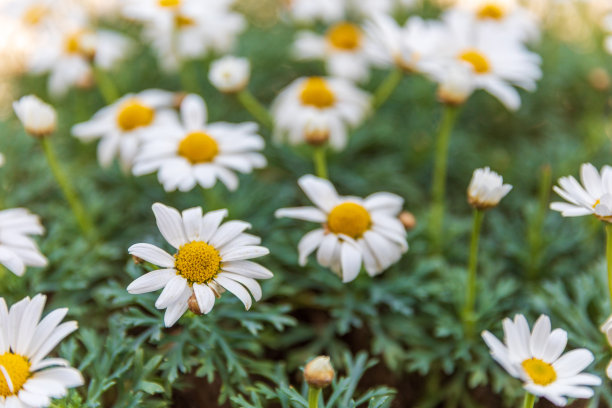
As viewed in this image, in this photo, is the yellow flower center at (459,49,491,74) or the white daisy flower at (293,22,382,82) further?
the white daisy flower at (293,22,382,82)

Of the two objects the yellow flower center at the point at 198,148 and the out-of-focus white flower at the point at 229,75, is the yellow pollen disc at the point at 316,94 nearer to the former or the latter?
the out-of-focus white flower at the point at 229,75

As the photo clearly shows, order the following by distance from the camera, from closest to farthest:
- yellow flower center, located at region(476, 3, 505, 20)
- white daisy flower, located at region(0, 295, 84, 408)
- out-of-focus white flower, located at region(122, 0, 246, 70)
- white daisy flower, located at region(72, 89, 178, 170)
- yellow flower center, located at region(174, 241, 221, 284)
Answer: white daisy flower, located at region(0, 295, 84, 408) → yellow flower center, located at region(174, 241, 221, 284) → white daisy flower, located at region(72, 89, 178, 170) → out-of-focus white flower, located at region(122, 0, 246, 70) → yellow flower center, located at region(476, 3, 505, 20)

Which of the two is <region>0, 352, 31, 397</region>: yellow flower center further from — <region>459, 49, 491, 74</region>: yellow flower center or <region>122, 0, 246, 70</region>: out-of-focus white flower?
<region>459, 49, 491, 74</region>: yellow flower center

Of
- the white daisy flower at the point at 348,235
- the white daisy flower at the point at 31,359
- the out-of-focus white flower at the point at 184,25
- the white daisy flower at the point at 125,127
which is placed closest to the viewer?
the white daisy flower at the point at 31,359

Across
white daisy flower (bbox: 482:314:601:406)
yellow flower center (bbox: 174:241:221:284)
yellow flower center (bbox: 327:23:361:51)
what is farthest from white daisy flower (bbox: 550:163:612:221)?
yellow flower center (bbox: 327:23:361:51)

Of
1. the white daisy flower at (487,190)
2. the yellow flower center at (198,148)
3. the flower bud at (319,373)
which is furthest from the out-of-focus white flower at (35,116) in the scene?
the white daisy flower at (487,190)

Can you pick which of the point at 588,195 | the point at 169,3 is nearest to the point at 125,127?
the point at 169,3

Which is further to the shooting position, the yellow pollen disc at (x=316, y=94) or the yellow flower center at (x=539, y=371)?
the yellow pollen disc at (x=316, y=94)

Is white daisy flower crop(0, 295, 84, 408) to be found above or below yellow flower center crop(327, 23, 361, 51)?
above
